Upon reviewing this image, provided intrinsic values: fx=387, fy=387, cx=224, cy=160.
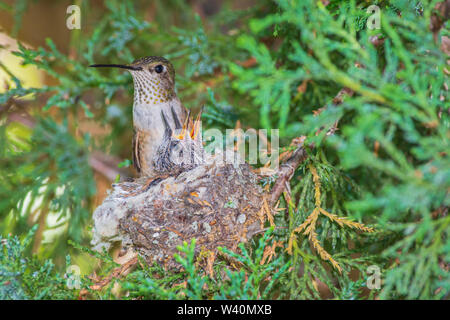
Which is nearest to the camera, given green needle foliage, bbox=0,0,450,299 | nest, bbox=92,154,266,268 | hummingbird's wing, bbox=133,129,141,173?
green needle foliage, bbox=0,0,450,299

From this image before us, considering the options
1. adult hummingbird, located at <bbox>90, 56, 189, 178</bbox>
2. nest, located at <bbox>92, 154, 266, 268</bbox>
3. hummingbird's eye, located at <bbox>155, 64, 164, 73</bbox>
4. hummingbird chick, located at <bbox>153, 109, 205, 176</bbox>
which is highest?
hummingbird's eye, located at <bbox>155, 64, 164, 73</bbox>

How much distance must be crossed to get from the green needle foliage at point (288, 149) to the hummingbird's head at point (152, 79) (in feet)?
0.65

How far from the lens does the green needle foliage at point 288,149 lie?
1.39 m

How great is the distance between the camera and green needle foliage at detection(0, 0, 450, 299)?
1.39m

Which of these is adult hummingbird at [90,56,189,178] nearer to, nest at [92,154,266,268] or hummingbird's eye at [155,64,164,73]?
hummingbird's eye at [155,64,164,73]

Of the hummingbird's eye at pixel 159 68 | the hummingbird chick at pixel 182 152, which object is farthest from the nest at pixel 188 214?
the hummingbird's eye at pixel 159 68

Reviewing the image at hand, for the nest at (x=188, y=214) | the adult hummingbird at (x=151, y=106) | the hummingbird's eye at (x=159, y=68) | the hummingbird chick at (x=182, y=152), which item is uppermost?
the hummingbird's eye at (x=159, y=68)

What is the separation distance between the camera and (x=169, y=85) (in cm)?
318

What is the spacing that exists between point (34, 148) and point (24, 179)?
0.93ft

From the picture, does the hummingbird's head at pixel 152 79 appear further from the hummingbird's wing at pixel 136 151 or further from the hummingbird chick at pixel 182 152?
the hummingbird chick at pixel 182 152

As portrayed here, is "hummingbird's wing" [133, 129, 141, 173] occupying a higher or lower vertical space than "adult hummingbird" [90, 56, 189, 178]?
lower

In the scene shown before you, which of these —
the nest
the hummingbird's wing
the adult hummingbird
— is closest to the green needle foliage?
the nest

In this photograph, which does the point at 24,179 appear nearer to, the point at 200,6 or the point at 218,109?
the point at 218,109

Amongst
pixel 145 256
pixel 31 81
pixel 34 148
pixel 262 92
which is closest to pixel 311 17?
pixel 262 92
